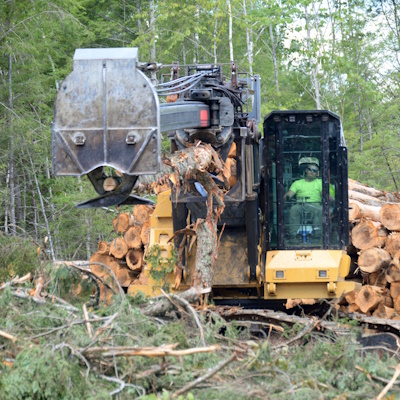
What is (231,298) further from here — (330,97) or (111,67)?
(330,97)

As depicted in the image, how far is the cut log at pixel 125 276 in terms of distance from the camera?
11.5m

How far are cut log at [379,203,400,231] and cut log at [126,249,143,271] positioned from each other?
346cm

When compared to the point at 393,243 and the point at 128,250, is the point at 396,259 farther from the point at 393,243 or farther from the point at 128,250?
the point at 128,250

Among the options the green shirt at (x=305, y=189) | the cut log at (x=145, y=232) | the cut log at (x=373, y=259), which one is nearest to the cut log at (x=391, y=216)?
the cut log at (x=373, y=259)

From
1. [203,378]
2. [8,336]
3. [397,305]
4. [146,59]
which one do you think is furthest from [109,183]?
[146,59]

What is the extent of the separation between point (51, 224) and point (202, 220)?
30.4 feet

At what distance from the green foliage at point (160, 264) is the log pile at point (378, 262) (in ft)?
9.61

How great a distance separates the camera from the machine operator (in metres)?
8.95

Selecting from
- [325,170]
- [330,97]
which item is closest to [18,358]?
[325,170]

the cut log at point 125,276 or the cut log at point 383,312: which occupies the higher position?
the cut log at point 125,276

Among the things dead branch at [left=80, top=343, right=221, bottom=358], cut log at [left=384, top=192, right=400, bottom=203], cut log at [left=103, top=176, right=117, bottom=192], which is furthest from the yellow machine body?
cut log at [left=384, top=192, right=400, bottom=203]

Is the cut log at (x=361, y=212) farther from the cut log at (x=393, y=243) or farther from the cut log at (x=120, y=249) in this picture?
the cut log at (x=120, y=249)

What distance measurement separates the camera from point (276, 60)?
3112 centimetres

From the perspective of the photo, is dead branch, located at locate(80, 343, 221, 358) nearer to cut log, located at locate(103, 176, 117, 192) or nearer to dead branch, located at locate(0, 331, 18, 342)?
dead branch, located at locate(0, 331, 18, 342)
